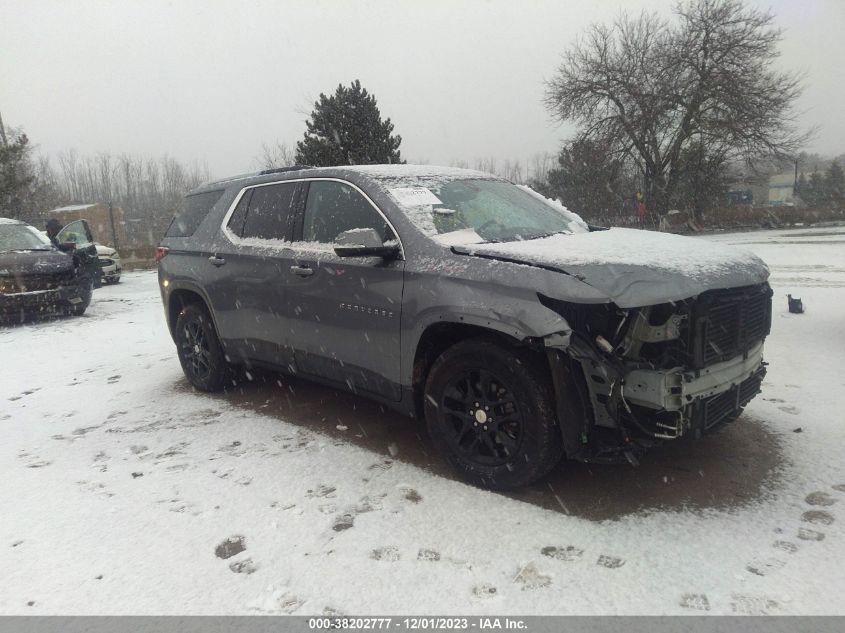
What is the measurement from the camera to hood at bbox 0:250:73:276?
886 centimetres

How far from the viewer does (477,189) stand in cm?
404

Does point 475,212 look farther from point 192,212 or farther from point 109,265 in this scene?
point 109,265

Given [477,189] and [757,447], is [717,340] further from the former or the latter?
[477,189]

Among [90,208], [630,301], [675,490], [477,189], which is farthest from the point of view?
[90,208]

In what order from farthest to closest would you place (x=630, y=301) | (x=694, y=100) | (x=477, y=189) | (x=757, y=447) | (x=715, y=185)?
(x=715, y=185) → (x=694, y=100) → (x=477, y=189) → (x=757, y=447) → (x=630, y=301)

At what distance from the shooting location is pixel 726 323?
114 inches

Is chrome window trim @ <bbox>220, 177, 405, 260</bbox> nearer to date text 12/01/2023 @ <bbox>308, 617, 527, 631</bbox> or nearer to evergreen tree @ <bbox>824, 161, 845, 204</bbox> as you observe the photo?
date text 12/01/2023 @ <bbox>308, 617, 527, 631</bbox>

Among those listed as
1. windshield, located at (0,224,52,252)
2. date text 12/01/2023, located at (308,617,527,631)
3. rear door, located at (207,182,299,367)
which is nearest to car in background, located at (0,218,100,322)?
windshield, located at (0,224,52,252)

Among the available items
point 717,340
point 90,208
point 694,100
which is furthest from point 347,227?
point 90,208

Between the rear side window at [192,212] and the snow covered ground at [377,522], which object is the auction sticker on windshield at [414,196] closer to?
the snow covered ground at [377,522]

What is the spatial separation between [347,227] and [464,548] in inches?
83.3

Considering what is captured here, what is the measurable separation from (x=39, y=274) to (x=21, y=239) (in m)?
1.10

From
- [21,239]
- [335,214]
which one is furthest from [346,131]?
[335,214]

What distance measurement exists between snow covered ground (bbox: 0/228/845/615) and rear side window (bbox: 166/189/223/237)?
165 centimetres
